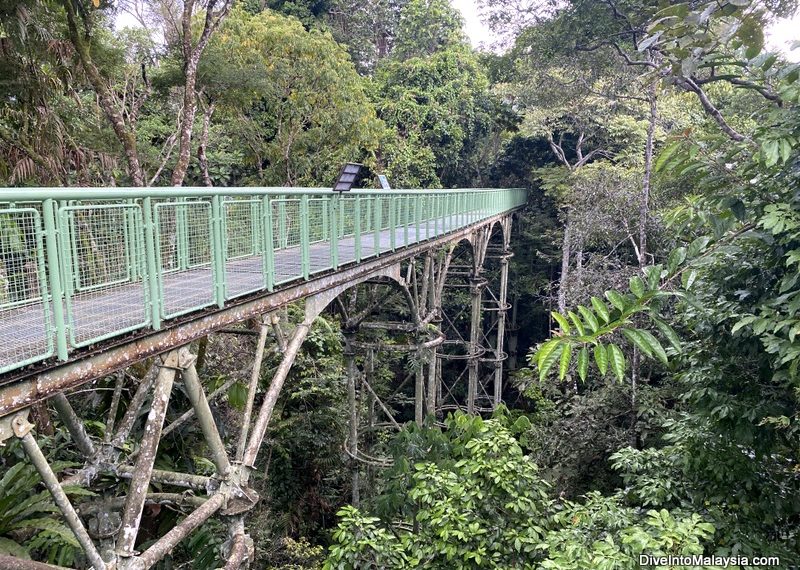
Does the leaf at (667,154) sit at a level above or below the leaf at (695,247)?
above

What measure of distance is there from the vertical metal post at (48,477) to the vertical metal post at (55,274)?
0.35m

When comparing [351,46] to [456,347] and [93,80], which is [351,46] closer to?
[456,347]

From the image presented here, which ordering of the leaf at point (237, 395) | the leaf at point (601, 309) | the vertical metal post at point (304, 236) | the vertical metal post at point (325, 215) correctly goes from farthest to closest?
the leaf at point (237, 395) < the vertical metal post at point (325, 215) < the vertical metal post at point (304, 236) < the leaf at point (601, 309)

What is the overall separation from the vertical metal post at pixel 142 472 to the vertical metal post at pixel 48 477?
0.56 feet

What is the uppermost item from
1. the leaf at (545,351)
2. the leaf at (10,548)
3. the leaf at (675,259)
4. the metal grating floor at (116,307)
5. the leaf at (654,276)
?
the leaf at (675,259)

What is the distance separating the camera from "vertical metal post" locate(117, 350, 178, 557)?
3121mm

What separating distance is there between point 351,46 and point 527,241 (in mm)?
11628

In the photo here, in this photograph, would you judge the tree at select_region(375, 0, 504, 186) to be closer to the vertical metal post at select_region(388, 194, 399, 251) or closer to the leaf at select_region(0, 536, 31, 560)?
the vertical metal post at select_region(388, 194, 399, 251)

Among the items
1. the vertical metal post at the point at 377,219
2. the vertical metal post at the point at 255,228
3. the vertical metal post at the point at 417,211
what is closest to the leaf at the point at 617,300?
the vertical metal post at the point at 255,228

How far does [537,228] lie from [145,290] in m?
20.8

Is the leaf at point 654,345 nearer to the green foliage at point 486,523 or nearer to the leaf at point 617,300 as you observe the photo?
the leaf at point 617,300

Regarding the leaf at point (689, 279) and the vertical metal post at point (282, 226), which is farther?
the vertical metal post at point (282, 226)

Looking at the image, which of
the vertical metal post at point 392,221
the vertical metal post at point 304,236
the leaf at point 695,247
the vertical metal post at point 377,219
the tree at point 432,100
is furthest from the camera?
the tree at point 432,100

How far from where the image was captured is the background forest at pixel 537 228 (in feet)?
9.93
